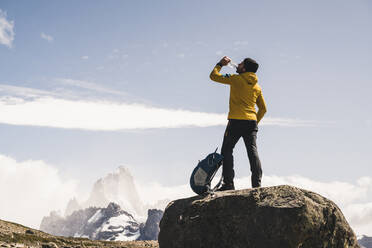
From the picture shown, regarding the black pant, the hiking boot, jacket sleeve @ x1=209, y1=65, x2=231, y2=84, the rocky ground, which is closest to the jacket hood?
jacket sleeve @ x1=209, y1=65, x2=231, y2=84

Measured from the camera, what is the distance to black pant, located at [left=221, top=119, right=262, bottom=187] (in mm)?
10092

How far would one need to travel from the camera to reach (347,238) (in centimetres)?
927

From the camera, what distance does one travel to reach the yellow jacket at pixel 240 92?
10211 mm

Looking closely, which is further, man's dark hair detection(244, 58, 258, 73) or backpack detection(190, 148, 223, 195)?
man's dark hair detection(244, 58, 258, 73)

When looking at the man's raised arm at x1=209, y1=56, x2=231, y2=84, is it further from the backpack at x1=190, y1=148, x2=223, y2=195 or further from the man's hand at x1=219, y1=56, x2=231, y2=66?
the backpack at x1=190, y1=148, x2=223, y2=195

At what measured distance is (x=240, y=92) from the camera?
1027 centimetres

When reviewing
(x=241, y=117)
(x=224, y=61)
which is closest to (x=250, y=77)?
(x=224, y=61)

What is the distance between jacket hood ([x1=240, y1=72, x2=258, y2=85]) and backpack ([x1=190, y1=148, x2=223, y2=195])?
2358 millimetres

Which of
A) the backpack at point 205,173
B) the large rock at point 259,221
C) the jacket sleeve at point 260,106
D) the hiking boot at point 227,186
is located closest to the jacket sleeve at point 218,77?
the jacket sleeve at point 260,106

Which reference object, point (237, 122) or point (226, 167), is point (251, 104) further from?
point (226, 167)

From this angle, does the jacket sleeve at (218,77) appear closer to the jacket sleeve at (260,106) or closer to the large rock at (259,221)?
the jacket sleeve at (260,106)

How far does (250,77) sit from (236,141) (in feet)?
6.49

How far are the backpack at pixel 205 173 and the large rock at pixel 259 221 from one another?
39cm

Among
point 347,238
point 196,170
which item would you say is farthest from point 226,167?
point 347,238
